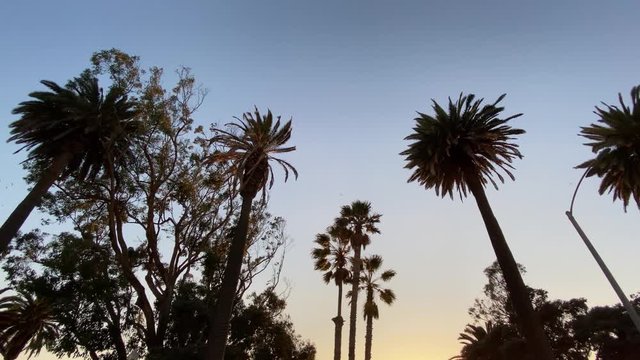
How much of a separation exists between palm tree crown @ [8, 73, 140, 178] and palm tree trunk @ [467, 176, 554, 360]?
1988 centimetres

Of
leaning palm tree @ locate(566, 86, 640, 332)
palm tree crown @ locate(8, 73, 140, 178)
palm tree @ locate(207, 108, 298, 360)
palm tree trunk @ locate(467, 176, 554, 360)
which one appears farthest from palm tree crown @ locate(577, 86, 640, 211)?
palm tree crown @ locate(8, 73, 140, 178)

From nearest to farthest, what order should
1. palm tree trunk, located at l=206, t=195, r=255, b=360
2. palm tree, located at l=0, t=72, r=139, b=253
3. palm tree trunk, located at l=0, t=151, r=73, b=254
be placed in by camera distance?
palm tree trunk, located at l=206, t=195, r=255, b=360 → palm tree trunk, located at l=0, t=151, r=73, b=254 → palm tree, located at l=0, t=72, r=139, b=253

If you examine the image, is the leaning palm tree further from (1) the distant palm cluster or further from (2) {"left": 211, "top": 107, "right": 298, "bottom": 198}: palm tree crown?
(2) {"left": 211, "top": 107, "right": 298, "bottom": 198}: palm tree crown

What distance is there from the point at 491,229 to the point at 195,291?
21.1 m

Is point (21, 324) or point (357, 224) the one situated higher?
point (357, 224)

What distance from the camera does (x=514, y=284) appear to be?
61.1 feet

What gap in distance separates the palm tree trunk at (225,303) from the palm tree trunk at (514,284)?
1141 centimetres

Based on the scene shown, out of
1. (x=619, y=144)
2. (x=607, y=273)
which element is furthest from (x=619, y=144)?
(x=607, y=273)

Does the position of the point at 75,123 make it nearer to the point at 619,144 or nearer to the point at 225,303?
the point at 225,303

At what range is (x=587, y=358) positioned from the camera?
1382 inches

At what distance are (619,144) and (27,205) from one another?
29.8m

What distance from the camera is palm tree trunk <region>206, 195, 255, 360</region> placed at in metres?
17.2

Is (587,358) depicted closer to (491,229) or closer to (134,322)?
(491,229)

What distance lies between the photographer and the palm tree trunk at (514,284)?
17062mm
